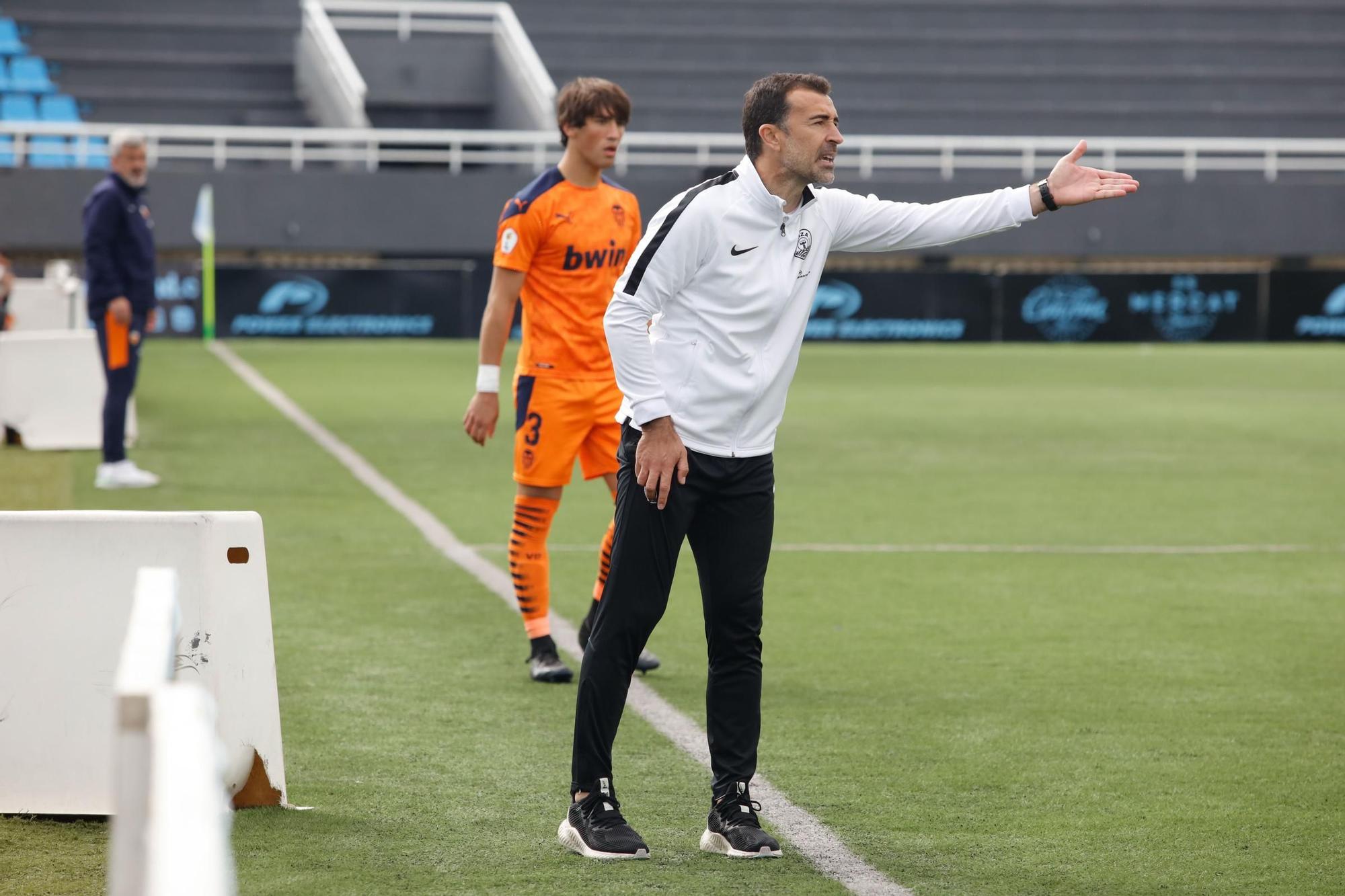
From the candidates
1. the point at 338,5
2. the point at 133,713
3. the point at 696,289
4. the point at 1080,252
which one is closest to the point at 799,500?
the point at 696,289

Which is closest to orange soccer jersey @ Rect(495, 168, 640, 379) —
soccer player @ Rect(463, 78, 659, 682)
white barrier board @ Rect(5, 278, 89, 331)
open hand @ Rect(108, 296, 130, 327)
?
soccer player @ Rect(463, 78, 659, 682)

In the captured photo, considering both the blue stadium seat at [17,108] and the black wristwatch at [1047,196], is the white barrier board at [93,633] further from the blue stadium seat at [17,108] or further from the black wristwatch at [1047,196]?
the blue stadium seat at [17,108]

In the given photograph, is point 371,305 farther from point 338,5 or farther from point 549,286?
point 549,286

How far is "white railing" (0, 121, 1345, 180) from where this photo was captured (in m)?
28.6

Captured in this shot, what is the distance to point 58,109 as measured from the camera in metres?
32.3

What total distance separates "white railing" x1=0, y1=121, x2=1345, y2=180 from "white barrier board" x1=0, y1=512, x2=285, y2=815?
23354 millimetres

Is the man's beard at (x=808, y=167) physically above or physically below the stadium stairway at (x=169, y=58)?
below

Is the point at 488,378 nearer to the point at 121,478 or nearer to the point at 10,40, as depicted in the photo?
the point at 121,478

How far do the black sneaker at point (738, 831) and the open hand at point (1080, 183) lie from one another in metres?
1.56

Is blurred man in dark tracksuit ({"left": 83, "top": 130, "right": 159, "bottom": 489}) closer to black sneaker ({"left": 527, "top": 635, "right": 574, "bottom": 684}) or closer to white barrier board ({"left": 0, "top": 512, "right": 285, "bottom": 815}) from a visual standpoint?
black sneaker ({"left": 527, "top": 635, "right": 574, "bottom": 684})

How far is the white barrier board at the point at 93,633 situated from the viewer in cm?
421

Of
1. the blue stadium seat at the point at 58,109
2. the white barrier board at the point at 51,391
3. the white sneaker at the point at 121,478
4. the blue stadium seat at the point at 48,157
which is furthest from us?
the blue stadium seat at the point at 58,109

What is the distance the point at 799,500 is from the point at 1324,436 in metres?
6.19

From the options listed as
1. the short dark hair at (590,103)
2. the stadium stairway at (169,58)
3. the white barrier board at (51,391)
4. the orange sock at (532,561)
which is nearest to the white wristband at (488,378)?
the orange sock at (532,561)
